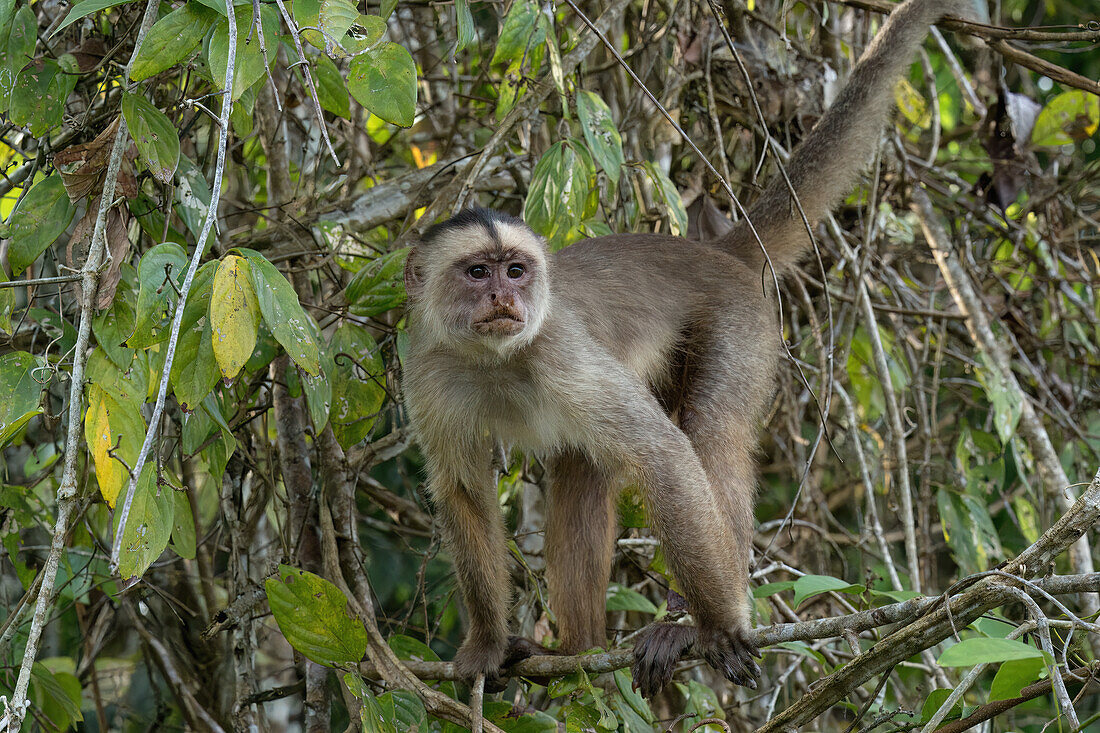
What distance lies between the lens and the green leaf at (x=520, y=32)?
3.22m

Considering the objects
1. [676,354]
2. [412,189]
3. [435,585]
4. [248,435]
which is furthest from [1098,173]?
[248,435]

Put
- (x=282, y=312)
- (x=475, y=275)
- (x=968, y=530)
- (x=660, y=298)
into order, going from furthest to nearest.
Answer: (x=968, y=530) → (x=660, y=298) → (x=475, y=275) → (x=282, y=312)

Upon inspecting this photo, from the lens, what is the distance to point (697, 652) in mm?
3092

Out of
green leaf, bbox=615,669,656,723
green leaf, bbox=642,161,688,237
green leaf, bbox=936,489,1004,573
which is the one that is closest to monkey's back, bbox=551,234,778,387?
green leaf, bbox=642,161,688,237

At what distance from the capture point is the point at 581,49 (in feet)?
12.2

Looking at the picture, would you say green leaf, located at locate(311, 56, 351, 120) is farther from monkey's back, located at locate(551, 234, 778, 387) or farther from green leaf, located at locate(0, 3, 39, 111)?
monkey's back, located at locate(551, 234, 778, 387)

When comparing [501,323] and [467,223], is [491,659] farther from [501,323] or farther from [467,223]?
[467,223]

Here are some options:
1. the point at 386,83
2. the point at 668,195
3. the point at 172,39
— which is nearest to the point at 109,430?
the point at 172,39

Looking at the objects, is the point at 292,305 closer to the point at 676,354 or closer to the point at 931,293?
the point at 676,354

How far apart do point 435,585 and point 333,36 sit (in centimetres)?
330

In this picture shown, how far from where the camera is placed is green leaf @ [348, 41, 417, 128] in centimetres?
247

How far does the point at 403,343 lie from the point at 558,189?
86cm

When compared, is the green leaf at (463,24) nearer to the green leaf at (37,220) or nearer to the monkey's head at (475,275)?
the monkey's head at (475,275)

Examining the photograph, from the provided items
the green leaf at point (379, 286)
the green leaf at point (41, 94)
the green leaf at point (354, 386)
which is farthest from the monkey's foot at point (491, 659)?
the green leaf at point (41, 94)
